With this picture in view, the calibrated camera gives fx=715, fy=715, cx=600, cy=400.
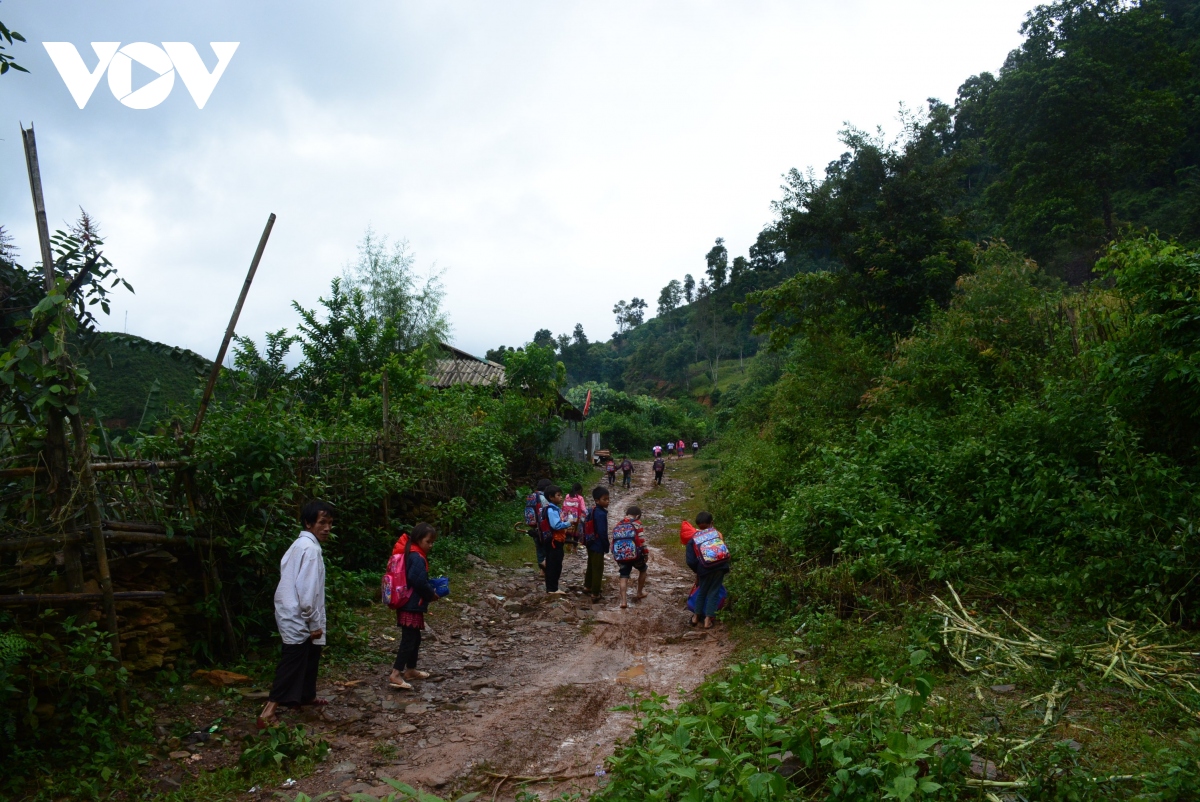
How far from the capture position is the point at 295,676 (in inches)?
203

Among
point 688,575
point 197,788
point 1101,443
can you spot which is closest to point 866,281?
point 688,575

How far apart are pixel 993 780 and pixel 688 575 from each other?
8.29 metres

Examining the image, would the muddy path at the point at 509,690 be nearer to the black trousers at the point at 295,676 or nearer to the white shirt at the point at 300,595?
the black trousers at the point at 295,676

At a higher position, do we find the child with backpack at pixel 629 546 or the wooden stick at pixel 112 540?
the wooden stick at pixel 112 540

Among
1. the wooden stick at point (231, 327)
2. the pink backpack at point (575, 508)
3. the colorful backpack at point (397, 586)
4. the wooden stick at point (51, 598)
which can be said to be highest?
the wooden stick at point (231, 327)

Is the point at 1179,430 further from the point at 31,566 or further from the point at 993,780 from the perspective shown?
the point at 31,566

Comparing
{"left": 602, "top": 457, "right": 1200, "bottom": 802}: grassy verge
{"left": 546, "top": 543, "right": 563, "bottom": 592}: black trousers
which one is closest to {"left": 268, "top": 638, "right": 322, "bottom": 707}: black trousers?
{"left": 602, "top": 457, "right": 1200, "bottom": 802}: grassy verge

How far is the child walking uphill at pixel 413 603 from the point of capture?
6.11 meters

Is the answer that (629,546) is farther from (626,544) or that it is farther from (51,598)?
(51,598)

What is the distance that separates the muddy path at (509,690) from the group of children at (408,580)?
26 cm

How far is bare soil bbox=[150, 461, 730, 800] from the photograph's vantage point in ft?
14.8

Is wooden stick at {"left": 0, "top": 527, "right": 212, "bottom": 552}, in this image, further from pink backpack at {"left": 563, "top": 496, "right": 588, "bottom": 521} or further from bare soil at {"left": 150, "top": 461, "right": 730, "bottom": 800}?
pink backpack at {"left": 563, "top": 496, "right": 588, "bottom": 521}

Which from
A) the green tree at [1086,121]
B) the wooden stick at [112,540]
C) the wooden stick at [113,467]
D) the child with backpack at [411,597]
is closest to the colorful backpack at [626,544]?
the child with backpack at [411,597]

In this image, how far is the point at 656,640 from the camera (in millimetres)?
7691
